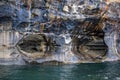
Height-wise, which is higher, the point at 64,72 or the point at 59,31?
the point at 59,31

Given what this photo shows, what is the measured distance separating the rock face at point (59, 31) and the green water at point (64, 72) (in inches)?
25.5

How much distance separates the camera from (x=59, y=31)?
15500mm

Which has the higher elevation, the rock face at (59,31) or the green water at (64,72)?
the rock face at (59,31)

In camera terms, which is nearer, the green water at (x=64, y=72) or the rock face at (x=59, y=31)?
the green water at (x=64, y=72)

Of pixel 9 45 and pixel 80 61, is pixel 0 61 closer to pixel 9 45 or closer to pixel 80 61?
pixel 9 45

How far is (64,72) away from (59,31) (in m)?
2.62

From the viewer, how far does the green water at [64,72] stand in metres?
12.4

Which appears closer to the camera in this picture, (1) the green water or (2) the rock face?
(1) the green water

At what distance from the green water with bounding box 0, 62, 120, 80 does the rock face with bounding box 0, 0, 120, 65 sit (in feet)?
2.12

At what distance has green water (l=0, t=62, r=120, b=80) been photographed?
1244cm

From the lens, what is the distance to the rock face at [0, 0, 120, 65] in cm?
1497

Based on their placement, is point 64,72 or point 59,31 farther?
point 59,31

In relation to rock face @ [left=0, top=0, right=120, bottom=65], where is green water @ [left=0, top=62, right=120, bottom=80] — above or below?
below

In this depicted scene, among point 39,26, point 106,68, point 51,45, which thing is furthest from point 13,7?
point 106,68
